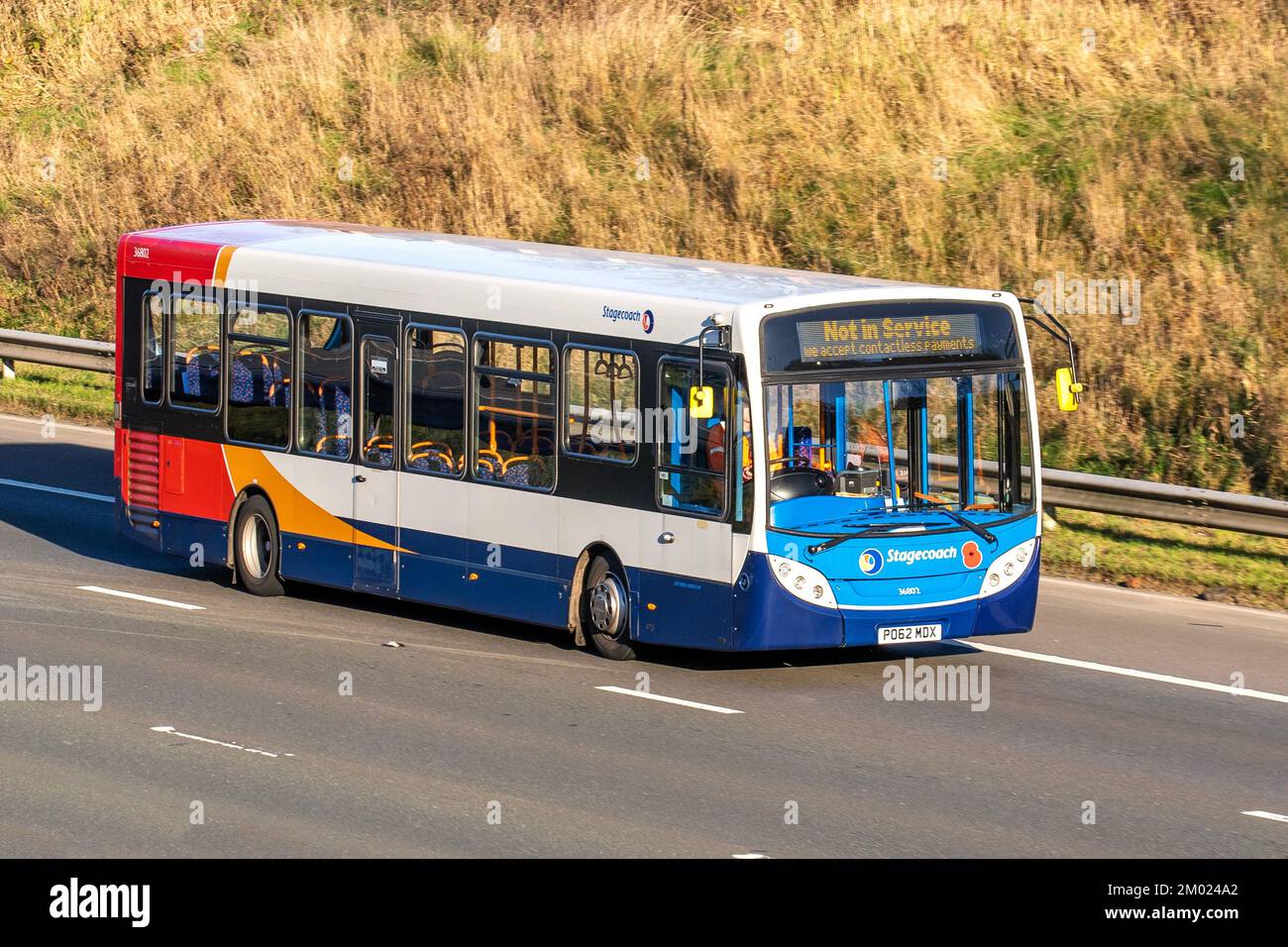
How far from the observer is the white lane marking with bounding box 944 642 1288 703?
1291cm

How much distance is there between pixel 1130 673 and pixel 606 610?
11.8 ft

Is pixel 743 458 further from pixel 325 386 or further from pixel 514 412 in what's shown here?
pixel 325 386

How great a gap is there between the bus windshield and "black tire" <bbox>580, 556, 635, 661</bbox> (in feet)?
4.85

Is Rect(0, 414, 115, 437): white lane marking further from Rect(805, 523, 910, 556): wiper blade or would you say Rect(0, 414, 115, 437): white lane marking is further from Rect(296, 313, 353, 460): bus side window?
Rect(805, 523, 910, 556): wiper blade

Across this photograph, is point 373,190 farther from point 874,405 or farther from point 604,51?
point 874,405

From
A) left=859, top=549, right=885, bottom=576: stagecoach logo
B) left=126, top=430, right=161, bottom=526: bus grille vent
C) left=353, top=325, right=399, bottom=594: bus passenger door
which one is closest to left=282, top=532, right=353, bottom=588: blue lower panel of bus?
left=353, top=325, right=399, bottom=594: bus passenger door

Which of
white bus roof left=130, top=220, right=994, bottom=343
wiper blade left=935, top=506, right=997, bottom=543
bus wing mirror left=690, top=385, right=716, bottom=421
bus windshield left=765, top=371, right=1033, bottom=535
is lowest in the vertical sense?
wiper blade left=935, top=506, right=997, bottom=543

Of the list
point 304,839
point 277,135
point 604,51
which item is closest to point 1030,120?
point 604,51

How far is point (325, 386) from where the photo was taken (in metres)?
15.4

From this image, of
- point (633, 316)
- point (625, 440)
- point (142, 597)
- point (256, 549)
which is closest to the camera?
point (633, 316)

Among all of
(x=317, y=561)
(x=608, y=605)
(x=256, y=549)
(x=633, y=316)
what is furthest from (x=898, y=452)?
(x=256, y=549)

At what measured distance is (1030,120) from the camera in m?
26.1

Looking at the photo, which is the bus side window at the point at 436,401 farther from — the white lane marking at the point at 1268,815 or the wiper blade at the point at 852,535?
the white lane marking at the point at 1268,815

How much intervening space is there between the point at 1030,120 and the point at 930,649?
13.6 m
